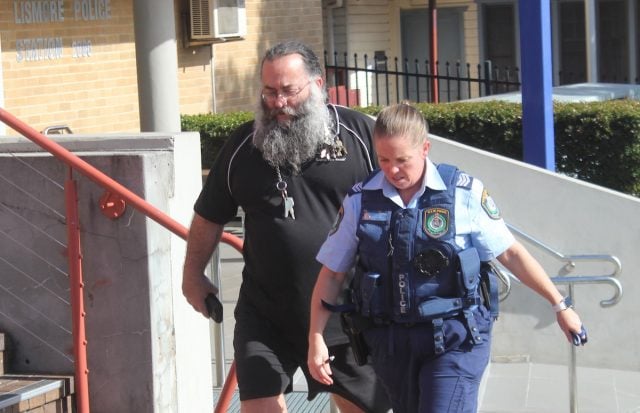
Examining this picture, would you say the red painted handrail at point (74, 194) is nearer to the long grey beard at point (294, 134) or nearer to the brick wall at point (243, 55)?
the long grey beard at point (294, 134)

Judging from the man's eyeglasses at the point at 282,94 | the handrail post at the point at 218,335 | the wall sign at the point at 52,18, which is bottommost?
the handrail post at the point at 218,335

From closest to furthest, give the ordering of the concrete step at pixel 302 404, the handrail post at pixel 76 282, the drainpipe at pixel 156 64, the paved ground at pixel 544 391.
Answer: the handrail post at pixel 76 282 < the concrete step at pixel 302 404 < the paved ground at pixel 544 391 < the drainpipe at pixel 156 64

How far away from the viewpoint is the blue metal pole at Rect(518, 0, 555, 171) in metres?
7.88

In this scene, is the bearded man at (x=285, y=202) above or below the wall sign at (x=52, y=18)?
below

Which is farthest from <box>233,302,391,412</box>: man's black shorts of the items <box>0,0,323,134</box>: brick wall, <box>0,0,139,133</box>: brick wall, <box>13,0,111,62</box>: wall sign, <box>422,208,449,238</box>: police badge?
<box>13,0,111,62</box>: wall sign

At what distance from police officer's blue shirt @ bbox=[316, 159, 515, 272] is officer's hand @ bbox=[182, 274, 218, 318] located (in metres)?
0.65

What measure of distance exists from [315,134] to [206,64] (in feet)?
32.7

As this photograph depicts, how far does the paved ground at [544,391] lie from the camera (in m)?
6.34

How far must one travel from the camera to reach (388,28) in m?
22.0

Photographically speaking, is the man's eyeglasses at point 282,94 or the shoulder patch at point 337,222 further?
the man's eyeglasses at point 282,94

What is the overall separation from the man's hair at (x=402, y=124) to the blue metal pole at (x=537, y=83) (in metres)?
4.22

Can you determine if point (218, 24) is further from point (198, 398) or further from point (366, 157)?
point (366, 157)

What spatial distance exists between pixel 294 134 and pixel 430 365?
95cm

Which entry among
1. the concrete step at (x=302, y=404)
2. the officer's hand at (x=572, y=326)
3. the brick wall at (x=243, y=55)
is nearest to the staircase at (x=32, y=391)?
the concrete step at (x=302, y=404)
